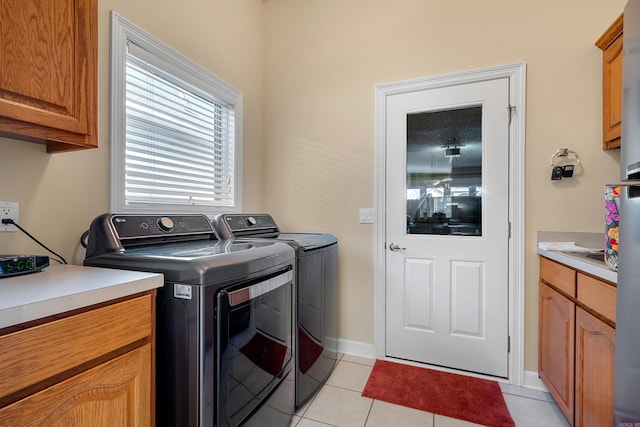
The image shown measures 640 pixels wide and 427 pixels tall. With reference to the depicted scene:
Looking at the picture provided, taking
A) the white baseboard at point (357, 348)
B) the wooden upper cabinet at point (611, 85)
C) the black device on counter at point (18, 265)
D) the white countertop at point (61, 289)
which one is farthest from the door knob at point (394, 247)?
the black device on counter at point (18, 265)

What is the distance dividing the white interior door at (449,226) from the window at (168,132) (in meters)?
1.33

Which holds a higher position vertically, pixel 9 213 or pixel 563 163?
pixel 563 163

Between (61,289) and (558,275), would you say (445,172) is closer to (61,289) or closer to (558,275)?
(558,275)

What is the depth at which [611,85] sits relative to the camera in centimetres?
170

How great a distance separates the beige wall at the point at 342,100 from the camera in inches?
55.4

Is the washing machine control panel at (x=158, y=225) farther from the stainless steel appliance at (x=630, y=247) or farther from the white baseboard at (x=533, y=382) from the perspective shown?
the white baseboard at (x=533, y=382)

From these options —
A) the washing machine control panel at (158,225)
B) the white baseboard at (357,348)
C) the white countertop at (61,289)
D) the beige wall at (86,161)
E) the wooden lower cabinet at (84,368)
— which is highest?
the beige wall at (86,161)

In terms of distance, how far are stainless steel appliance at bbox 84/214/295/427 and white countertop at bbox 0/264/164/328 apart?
0.38 feet

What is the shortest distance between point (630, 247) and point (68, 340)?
161 cm

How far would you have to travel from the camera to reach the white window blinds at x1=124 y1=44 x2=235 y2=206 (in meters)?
1.67

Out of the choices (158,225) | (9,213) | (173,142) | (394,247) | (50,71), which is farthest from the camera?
(394,247)

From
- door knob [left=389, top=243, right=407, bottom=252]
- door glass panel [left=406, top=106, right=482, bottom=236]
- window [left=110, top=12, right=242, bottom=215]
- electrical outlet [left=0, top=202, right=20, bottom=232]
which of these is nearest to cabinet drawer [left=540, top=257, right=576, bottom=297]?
door glass panel [left=406, top=106, right=482, bottom=236]

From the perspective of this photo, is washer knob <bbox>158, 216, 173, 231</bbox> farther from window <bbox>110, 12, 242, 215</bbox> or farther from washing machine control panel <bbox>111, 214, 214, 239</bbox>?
window <bbox>110, 12, 242, 215</bbox>

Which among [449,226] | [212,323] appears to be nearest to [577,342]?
[449,226]
